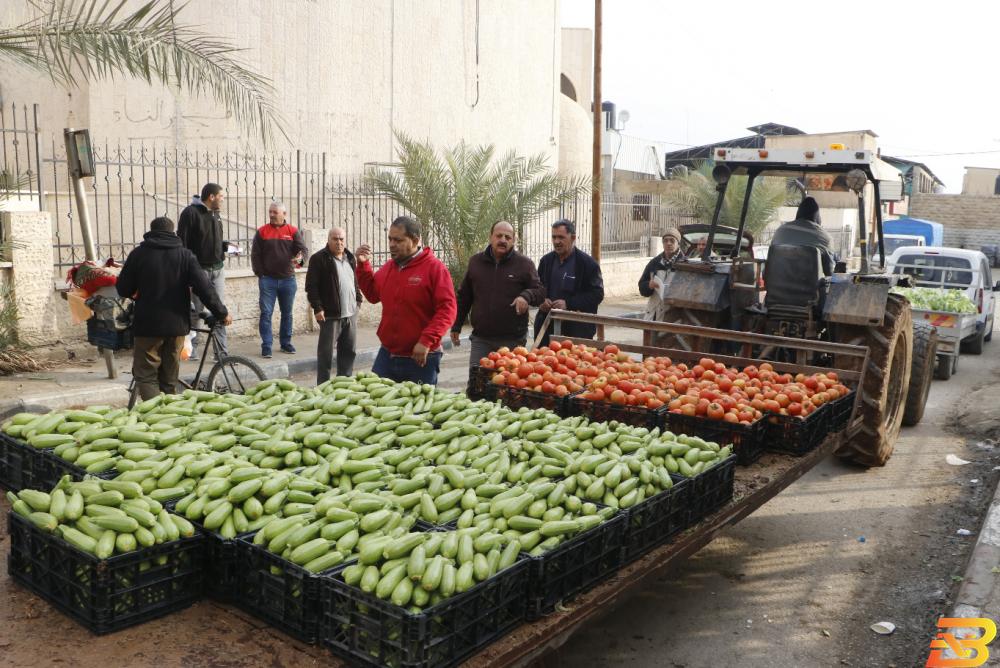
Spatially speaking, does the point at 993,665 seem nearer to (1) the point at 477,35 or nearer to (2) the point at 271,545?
(2) the point at 271,545

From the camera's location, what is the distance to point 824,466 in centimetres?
862

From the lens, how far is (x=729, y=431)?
5.50 m

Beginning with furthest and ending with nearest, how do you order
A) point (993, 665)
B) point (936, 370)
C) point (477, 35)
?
point (477, 35)
point (936, 370)
point (993, 665)

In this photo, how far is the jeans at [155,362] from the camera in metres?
8.17

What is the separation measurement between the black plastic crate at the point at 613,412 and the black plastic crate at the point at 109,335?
14.9ft

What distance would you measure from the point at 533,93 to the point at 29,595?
24.2 m

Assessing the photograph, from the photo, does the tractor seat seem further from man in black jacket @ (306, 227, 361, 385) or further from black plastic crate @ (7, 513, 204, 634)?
black plastic crate @ (7, 513, 204, 634)

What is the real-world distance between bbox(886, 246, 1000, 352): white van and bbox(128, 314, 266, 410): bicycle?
465 inches

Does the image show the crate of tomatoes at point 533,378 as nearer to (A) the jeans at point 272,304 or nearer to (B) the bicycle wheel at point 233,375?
(B) the bicycle wheel at point 233,375

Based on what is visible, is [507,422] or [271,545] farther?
[507,422]

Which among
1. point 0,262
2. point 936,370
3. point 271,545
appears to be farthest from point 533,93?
point 271,545

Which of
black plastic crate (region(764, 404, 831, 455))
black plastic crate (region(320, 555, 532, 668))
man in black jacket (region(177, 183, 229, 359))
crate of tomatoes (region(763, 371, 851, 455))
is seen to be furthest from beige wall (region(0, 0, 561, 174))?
black plastic crate (region(320, 555, 532, 668))

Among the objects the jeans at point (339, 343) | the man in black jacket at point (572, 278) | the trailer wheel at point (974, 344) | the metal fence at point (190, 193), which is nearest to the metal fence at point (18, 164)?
the metal fence at point (190, 193)

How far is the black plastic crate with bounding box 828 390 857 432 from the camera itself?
6100 mm
